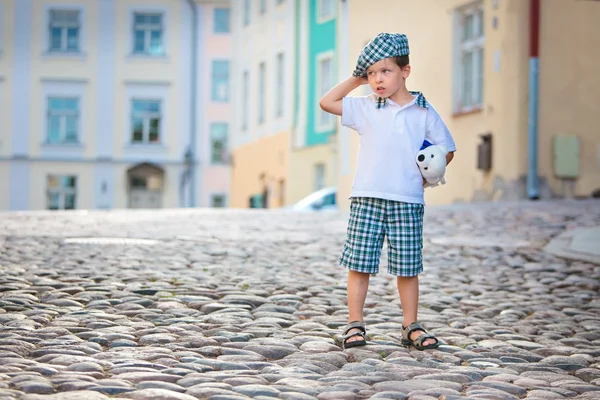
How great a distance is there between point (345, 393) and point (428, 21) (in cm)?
1681

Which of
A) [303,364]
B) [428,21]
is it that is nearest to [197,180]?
[428,21]

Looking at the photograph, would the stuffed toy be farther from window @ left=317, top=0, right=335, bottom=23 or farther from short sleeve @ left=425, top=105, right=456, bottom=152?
window @ left=317, top=0, right=335, bottom=23

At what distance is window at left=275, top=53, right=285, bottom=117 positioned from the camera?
29.7 m

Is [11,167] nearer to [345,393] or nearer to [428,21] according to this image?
[428,21]

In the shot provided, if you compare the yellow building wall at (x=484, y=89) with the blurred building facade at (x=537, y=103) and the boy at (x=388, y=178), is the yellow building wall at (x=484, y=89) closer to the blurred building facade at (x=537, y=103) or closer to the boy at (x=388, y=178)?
the blurred building facade at (x=537, y=103)

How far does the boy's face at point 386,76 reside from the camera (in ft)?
15.0

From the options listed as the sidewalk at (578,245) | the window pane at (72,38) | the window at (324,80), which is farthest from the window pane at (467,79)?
the window pane at (72,38)

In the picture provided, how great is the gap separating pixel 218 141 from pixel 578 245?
32.4m

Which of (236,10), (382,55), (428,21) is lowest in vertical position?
(382,55)

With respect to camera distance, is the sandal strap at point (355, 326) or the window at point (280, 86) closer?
the sandal strap at point (355, 326)

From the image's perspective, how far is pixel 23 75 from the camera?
39.3 meters

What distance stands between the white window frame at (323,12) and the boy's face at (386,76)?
2113cm

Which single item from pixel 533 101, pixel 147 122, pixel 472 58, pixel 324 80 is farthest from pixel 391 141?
pixel 147 122

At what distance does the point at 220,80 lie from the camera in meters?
40.8
